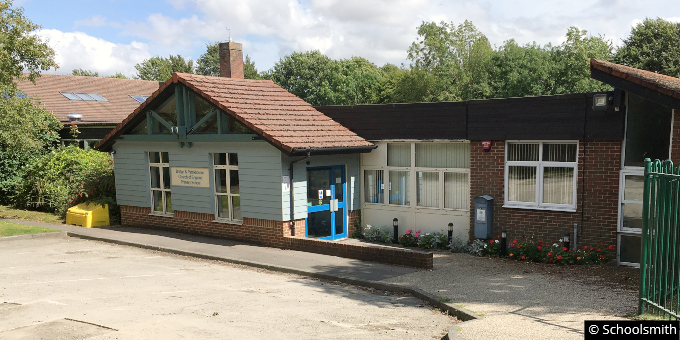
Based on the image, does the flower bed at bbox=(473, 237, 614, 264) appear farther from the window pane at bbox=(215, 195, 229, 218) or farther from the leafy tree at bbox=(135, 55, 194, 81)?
the leafy tree at bbox=(135, 55, 194, 81)

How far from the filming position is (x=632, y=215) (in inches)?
482

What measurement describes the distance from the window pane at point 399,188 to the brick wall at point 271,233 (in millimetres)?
1323

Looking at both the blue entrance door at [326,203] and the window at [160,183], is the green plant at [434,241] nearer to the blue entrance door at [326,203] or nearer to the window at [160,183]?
the blue entrance door at [326,203]

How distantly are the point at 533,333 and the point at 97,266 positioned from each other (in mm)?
9764

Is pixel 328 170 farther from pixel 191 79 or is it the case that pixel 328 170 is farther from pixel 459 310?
pixel 459 310

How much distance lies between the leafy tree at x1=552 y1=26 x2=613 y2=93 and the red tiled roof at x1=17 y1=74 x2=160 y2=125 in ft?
114

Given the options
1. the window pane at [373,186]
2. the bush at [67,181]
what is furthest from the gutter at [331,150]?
the bush at [67,181]

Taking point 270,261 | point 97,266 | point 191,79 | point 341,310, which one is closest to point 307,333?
point 341,310

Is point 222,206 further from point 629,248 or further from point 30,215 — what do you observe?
point 629,248

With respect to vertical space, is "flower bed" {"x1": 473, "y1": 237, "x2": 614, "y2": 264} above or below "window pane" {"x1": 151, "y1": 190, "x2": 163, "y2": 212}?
below

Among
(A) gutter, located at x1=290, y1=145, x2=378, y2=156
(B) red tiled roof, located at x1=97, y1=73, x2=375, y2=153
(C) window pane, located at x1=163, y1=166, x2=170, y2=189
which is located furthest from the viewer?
(C) window pane, located at x1=163, y1=166, x2=170, y2=189

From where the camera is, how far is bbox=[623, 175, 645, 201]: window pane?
12188 millimetres

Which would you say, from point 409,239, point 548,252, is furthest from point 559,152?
point 409,239

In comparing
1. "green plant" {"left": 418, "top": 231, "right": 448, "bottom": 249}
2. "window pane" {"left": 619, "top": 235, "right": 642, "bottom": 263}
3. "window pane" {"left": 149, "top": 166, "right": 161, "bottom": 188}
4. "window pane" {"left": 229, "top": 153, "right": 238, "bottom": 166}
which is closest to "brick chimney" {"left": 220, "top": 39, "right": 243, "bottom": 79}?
"window pane" {"left": 149, "top": 166, "right": 161, "bottom": 188}
